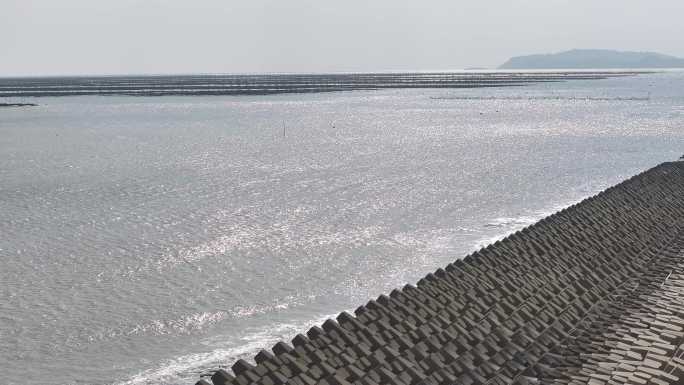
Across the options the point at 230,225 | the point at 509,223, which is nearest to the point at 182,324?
the point at 230,225

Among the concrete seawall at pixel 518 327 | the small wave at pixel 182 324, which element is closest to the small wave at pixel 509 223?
the concrete seawall at pixel 518 327

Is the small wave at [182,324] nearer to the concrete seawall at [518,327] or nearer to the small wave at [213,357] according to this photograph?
the small wave at [213,357]

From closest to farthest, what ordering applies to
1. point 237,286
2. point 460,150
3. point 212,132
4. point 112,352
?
point 112,352 < point 237,286 < point 460,150 < point 212,132

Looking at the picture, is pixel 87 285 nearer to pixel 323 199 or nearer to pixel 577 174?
pixel 323 199

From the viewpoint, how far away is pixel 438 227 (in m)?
56.8

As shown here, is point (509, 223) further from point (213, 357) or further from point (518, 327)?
point (213, 357)

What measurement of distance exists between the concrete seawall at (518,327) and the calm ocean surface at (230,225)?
230 inches

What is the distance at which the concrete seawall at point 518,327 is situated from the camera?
24.1 meters

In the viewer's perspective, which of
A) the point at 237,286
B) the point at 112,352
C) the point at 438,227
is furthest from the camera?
the point at 438,227

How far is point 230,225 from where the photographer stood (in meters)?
57.5

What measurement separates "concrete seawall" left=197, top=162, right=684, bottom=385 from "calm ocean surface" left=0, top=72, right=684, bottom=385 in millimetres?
5842

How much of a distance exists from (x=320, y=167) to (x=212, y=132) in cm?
5629

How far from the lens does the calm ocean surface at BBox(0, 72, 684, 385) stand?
1345 inches

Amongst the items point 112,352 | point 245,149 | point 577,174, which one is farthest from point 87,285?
point 245,149
